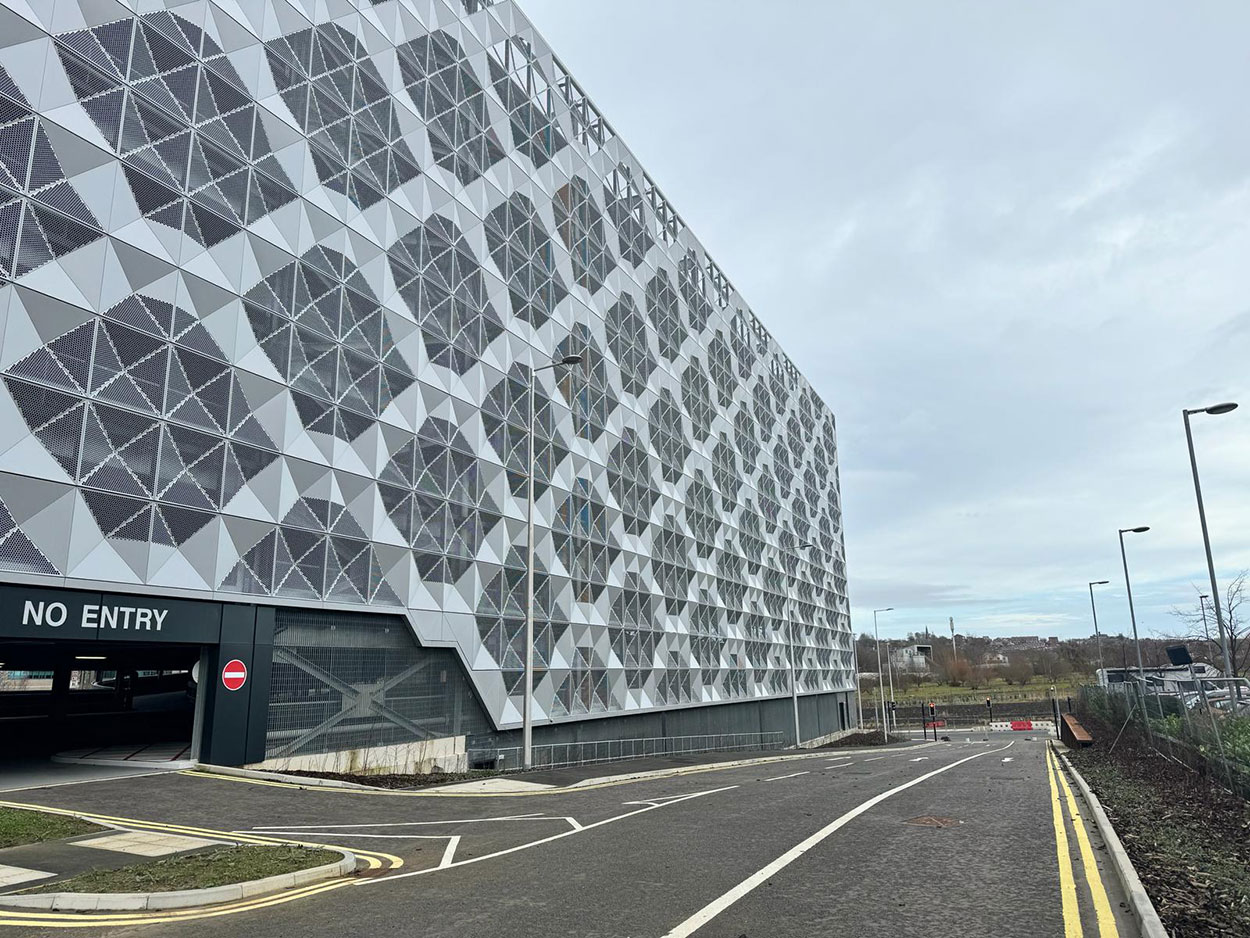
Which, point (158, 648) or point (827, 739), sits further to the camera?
point (827, 739)

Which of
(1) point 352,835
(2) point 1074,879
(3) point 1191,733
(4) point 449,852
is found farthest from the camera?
(3) point 1191,733

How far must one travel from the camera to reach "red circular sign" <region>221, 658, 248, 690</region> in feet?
66.9

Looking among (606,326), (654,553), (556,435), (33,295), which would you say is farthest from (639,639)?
(33,295)

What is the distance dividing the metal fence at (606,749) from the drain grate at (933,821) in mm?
16546

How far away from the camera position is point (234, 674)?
813 inches

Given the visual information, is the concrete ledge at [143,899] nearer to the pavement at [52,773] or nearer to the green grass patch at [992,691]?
the pavement at [52,773]

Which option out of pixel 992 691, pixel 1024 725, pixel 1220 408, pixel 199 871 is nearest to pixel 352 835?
pixel 199 871

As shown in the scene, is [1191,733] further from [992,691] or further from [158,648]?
[992,691]

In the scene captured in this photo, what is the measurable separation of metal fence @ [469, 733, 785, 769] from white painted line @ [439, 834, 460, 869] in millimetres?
15731

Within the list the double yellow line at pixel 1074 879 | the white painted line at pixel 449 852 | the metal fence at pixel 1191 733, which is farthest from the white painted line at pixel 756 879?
the metal fence at pixel 1191 733

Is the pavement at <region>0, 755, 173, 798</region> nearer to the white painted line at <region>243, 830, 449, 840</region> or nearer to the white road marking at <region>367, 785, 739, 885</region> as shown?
the white painted line at <region>243, 830, 449, 840</region>

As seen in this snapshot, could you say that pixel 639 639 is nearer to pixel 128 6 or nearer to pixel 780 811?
pixel 780 811

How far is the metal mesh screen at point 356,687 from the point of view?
72.7 ft

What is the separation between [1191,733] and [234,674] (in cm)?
2176
